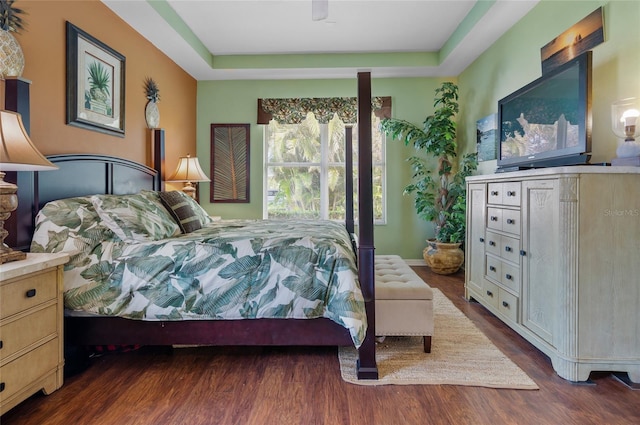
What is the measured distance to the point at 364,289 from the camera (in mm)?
1904

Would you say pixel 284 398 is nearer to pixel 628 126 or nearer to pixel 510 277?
pixel 510 277

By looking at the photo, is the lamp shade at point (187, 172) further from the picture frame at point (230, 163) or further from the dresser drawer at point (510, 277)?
the dresser drawer at point (510, 277)

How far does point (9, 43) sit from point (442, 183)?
4255 millimetres

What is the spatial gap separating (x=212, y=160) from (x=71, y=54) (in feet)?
8.09

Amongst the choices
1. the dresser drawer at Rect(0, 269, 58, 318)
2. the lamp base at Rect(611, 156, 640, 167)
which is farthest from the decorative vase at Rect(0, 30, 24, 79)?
the lamp base at Rect(611, 156, 640, 167)

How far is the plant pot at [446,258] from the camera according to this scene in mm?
4223

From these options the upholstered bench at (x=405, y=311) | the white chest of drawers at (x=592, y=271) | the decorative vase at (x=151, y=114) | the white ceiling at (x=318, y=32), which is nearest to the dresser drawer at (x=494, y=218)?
the white chest of drawers at (x=592, y=271)

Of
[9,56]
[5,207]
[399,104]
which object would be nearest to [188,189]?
[9,56]

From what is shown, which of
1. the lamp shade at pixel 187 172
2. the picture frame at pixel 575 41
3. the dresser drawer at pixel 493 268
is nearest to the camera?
the picture frame at pixel 575 41

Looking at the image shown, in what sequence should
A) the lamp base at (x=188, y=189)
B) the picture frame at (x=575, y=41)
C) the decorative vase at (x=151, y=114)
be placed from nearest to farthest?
the picture frame at (x=575, y=41) < the decorative vase at (x=151, y=114) < the lamp base at (x=188, y=189)

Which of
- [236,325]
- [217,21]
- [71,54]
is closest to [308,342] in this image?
[236,325]

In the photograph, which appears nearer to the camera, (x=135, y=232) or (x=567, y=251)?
(x=567, y=251)

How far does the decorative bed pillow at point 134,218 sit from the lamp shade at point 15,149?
0.52 metres

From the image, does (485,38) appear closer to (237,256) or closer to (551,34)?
(551,34)
